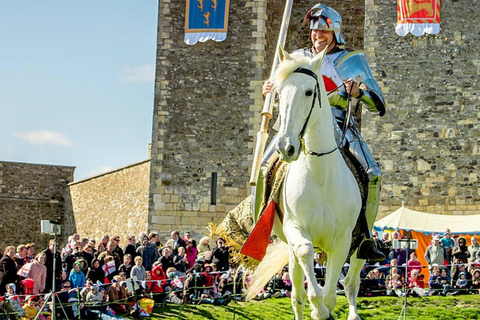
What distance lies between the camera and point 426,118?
85.5 feet

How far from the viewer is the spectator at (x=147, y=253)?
1828 centimetres

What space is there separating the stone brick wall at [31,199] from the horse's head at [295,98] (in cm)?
3505

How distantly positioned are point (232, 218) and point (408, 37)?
1565 cm

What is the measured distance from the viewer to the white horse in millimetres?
8328

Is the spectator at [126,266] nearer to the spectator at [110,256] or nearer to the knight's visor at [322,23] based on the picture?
the spectator at [110,256]

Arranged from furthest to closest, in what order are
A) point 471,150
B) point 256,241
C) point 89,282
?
point 471,150 < point 89,282 < point 256,241

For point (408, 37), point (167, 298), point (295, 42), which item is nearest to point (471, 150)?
point (408, 37)

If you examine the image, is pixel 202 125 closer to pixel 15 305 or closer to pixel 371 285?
pixel 371 285

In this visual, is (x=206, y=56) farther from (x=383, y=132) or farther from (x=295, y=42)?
(x=383, y=132)

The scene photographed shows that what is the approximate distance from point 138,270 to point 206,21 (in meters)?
13.2

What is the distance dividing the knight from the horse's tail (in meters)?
0.87

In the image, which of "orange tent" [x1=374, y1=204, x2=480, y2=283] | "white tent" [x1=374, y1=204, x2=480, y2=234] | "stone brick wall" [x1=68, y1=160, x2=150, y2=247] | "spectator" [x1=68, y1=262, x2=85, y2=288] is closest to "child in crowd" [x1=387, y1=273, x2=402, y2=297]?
"orange tent" [x1=374, y1=204, x2=480, y2=283]

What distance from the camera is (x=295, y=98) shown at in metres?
8.25

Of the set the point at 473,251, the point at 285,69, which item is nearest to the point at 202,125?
the point at 473,251
